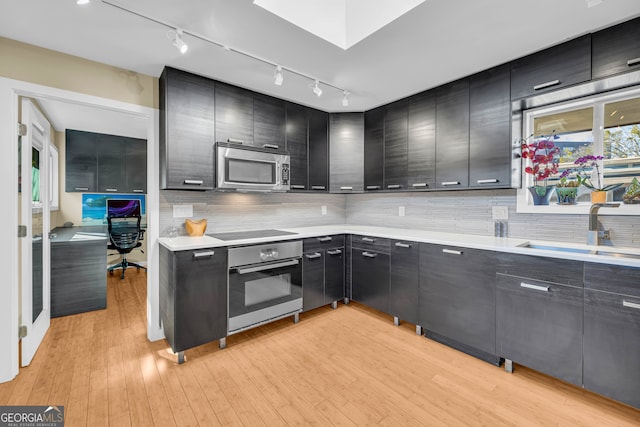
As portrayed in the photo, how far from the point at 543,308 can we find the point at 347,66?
2349 millimetres

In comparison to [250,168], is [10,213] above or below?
below

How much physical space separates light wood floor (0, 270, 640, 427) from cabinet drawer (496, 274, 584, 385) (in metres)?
0.19

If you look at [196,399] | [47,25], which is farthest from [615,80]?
[47,25]

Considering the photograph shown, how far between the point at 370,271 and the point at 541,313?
148 cm

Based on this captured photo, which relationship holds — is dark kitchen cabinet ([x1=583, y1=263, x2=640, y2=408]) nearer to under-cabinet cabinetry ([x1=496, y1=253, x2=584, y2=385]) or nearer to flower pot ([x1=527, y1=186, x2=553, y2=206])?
under-cabinet cabinetry ([x1=496, y1=253, x2=584, y2=385])

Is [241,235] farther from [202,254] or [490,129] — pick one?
[490,129]

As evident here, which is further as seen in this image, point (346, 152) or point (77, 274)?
point (346, 152)

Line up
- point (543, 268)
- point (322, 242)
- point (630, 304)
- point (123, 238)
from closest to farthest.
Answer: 1. point (630, 304)
2. point (543, 268)
3. point (322, 242)
4. point (123, 238)

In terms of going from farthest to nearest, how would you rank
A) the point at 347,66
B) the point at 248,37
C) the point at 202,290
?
the point at 347,66 → the point at 202,290 → the point at 248,37

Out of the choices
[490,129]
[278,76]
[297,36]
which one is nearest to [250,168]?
[278,76]

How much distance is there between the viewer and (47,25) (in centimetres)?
180

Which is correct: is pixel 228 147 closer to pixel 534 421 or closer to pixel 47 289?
pixel 47 289

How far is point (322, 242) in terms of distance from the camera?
118 inches

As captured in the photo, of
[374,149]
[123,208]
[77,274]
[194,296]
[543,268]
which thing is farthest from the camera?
[123,208]
